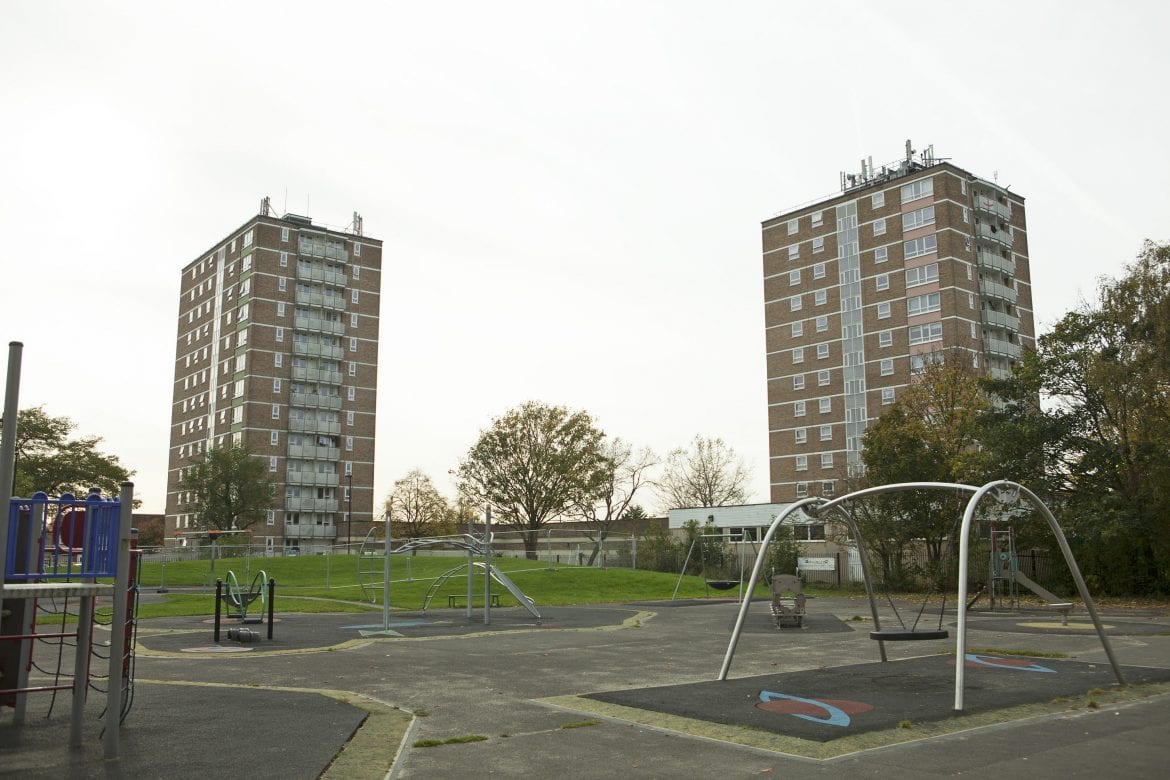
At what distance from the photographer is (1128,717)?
8875 mm

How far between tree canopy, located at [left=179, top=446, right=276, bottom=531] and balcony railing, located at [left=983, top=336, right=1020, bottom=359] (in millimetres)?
60305

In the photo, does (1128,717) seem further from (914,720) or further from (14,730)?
(14,730)

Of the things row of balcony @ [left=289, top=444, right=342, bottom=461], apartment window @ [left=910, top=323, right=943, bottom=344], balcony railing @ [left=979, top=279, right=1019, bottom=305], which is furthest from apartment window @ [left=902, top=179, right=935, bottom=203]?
row of balcony @ [left=289, top=444, right=342, bottom=461]

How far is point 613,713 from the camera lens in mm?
9383

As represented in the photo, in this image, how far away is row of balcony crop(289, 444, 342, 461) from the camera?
89688 mm

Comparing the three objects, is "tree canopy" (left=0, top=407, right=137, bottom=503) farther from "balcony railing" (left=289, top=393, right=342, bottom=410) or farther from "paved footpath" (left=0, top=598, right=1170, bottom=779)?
"paved footpath" (left=0, top=598, right=1170, bottom=779)

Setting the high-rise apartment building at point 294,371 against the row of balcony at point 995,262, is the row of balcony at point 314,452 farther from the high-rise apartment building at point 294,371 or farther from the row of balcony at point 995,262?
the row of balcony at point 995,262

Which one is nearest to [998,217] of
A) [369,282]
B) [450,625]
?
[369,282]

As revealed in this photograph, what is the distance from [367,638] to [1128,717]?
13781 millimetres

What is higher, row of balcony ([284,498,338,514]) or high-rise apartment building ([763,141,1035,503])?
high-rise apartment building ([763,141,1035,503])

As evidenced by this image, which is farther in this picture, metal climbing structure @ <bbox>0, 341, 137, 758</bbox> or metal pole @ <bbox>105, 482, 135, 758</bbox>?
metal climbing structure @ <bbox>0, 341, 137, 758</bbox>

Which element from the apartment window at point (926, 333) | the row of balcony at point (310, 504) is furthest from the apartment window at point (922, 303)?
the row of balcony at point (310, 504)

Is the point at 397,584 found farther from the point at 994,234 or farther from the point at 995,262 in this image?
the point at 994,234

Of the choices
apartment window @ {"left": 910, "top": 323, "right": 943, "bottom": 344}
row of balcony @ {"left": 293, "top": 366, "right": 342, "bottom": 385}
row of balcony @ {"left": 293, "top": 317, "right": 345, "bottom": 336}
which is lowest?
row of balcony @ {"left": 293, "top": 366, "right": 342, "bottom": 385}
